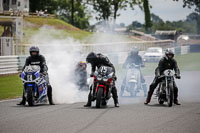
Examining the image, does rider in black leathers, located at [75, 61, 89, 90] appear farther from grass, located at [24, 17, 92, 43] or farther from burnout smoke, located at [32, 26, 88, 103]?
grass, located at [24, 17, 92, 43]

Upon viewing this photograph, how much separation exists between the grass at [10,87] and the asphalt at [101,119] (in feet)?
17.7

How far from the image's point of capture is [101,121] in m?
10.5

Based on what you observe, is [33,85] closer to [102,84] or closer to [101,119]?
[102,84]

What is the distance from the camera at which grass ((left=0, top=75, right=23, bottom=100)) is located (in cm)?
1914

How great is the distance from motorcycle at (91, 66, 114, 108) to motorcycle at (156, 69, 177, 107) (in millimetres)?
1610

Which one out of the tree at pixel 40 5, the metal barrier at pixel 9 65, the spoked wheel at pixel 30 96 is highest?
the tree at pixel 40 5

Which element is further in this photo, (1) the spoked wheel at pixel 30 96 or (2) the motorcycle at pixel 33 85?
(2) the motorcycle at pixel 33 85

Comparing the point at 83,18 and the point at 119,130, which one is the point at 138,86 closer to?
the point at 119,130

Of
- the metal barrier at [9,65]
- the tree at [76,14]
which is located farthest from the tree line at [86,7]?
the metal barrier at [9,65]

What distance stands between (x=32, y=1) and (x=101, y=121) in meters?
80.6

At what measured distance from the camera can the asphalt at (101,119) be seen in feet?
30.8

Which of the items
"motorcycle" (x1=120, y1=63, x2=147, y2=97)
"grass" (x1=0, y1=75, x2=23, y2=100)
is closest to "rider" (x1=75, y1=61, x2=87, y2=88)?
"motorcycle" (x1=120, y1=63, x2=147, y2=97)

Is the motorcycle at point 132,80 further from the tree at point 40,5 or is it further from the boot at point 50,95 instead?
the tree at point 40,5

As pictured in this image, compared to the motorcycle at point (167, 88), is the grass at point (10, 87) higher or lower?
lower
